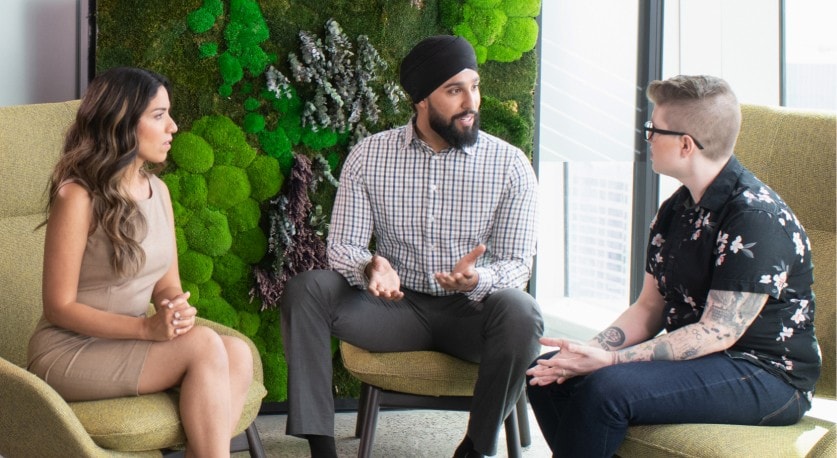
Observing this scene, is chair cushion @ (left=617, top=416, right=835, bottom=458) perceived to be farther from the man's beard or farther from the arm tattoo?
the man's beard

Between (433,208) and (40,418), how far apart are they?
53.1 inches

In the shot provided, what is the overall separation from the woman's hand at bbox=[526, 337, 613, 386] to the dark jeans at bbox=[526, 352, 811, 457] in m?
0.06

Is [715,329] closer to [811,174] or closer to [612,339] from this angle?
[612,339]

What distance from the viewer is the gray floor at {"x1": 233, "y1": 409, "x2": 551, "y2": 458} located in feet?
10.1

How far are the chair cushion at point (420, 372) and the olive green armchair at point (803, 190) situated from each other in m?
0.68

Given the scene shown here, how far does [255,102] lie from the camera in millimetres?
3186

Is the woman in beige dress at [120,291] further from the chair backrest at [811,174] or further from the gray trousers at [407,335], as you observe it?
the chair backrest at [811,174]

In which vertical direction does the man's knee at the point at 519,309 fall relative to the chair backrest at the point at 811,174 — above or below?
below

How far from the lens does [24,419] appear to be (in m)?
2.00

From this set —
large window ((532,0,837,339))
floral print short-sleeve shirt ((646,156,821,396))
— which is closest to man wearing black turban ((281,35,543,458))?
floral print short-sleeve shirt ((646,156,821,396))

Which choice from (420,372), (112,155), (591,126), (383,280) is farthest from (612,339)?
(591,126)

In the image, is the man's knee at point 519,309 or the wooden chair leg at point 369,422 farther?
the wooden chair leg at point 369,422

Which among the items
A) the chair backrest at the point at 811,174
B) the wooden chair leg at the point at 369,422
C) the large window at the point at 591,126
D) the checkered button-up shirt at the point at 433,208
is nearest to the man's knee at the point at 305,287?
the checkered button-up shirt at the point at 433,208

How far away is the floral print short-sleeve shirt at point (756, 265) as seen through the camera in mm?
1978
